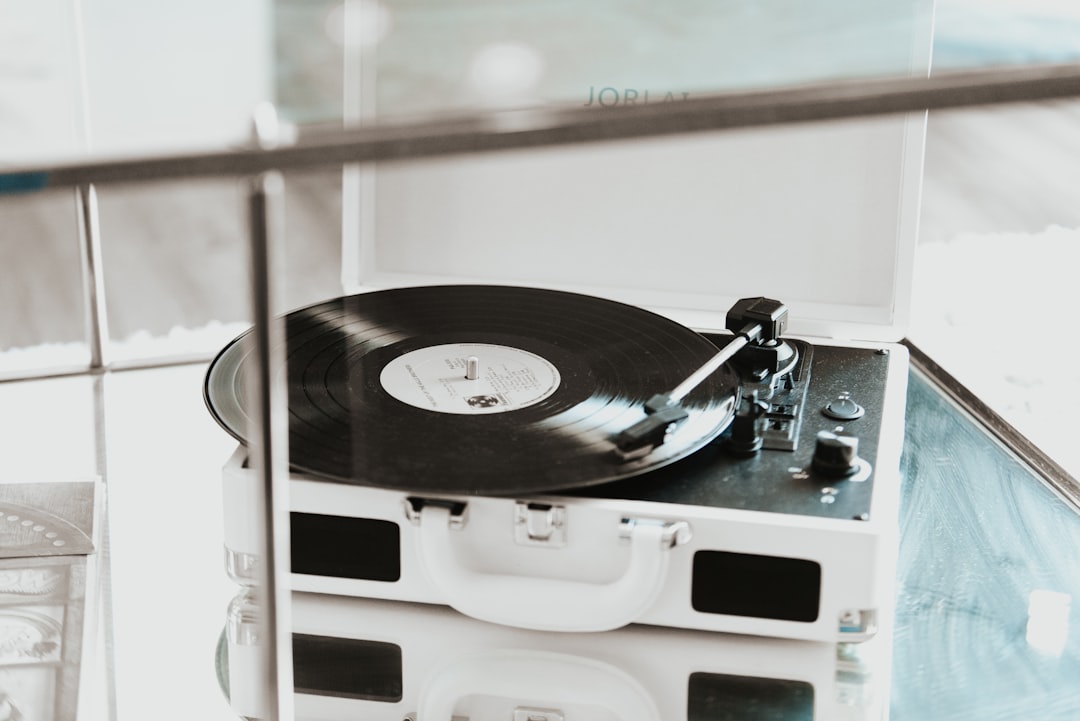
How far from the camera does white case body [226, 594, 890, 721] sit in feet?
2.74

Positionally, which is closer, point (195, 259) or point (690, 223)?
point (690, 223)

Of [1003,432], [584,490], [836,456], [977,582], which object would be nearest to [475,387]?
[584,490]

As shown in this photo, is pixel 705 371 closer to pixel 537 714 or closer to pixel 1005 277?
pixel 537 714

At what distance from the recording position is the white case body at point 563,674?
84 cm

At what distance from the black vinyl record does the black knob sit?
64 mm

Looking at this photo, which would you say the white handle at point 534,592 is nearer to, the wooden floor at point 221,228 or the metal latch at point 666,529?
the metal latch at point 666,529

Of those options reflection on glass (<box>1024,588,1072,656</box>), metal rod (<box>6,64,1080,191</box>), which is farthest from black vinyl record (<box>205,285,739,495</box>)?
metal rod (<box>6,64,1080,191</box>)

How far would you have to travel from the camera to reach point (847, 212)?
1.25 m

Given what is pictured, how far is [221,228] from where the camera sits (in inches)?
85.0

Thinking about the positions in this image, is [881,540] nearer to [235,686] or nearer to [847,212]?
[235,686]

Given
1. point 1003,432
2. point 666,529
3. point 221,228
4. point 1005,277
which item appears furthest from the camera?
point 221,228

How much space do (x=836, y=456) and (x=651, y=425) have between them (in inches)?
4.9

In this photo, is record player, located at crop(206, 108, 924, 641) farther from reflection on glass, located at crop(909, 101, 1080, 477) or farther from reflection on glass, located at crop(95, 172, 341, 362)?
reflection on glass, located at crop(95, 172, 341, 362)

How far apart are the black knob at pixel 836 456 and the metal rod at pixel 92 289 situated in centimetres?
73
